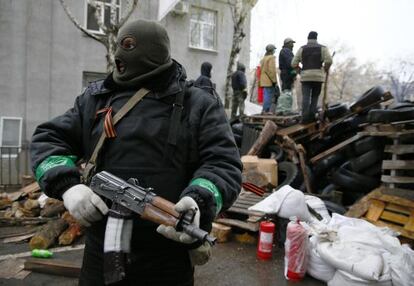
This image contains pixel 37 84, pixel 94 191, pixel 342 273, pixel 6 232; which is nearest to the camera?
pixel 94 191

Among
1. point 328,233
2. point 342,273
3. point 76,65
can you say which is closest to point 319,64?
point 328,233

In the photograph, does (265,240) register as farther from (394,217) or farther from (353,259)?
(394,217)

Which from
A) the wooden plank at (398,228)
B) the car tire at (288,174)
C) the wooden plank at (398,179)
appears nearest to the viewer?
the wooden plank at (398,228)

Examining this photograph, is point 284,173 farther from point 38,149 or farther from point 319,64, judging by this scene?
point 38,149

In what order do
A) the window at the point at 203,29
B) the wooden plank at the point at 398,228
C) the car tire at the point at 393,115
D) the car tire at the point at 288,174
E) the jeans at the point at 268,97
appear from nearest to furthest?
the wooden plank at the point at 398,228 < the car tire at the point at 393,115 < the car tire at the point at 288,174 < the jeans at the point at 268,97 < the window at the point at 203,29

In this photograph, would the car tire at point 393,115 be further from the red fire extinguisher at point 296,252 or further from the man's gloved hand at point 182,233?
the man's gloved hand at point 182,233

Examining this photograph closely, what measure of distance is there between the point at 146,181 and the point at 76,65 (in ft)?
36.2

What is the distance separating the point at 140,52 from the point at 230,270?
3003mm

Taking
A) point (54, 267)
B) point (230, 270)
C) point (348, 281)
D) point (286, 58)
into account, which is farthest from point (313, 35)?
point (54, 267)

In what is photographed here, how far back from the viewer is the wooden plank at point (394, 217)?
4336 mm

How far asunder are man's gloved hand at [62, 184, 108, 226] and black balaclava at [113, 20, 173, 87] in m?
0.55

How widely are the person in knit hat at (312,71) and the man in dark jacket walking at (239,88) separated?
2.79 metres

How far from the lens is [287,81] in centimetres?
915

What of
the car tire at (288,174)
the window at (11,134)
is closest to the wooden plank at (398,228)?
the car tire at (288,174)
